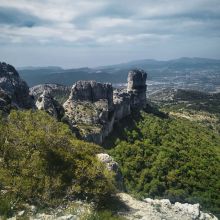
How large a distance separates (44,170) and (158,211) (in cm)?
777

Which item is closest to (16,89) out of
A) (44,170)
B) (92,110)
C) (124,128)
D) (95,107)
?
(92,110)

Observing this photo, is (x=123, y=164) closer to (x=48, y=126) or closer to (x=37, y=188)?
(x=48, y=126)

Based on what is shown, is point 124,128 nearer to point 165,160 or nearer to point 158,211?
point 165,160

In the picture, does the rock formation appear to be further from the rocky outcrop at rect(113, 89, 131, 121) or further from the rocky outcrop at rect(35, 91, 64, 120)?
the rocky outcrop at rect(35, 91, 64, 120)

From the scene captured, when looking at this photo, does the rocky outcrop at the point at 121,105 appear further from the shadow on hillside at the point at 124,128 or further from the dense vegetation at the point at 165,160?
the dense vegetation at the point at 165,160

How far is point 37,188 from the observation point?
74.3ft

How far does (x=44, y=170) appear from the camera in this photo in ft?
78.9

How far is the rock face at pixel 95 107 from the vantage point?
232ft

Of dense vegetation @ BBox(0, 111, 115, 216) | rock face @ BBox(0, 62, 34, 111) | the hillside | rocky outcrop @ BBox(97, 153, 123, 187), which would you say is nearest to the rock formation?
the hillside

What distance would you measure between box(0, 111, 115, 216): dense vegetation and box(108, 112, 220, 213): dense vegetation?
2754cm

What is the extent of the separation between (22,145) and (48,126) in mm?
3625

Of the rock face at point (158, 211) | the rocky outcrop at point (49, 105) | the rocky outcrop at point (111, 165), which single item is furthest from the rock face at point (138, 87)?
the rock face at point (158, 211)

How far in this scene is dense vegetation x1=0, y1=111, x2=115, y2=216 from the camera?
22.2m

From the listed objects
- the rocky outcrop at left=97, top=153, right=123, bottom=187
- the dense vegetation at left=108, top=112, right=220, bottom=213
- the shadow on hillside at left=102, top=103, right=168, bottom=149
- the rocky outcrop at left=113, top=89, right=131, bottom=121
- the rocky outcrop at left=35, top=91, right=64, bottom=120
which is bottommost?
the dense vegetation at left=108, top=112, right=220, bottom=213
